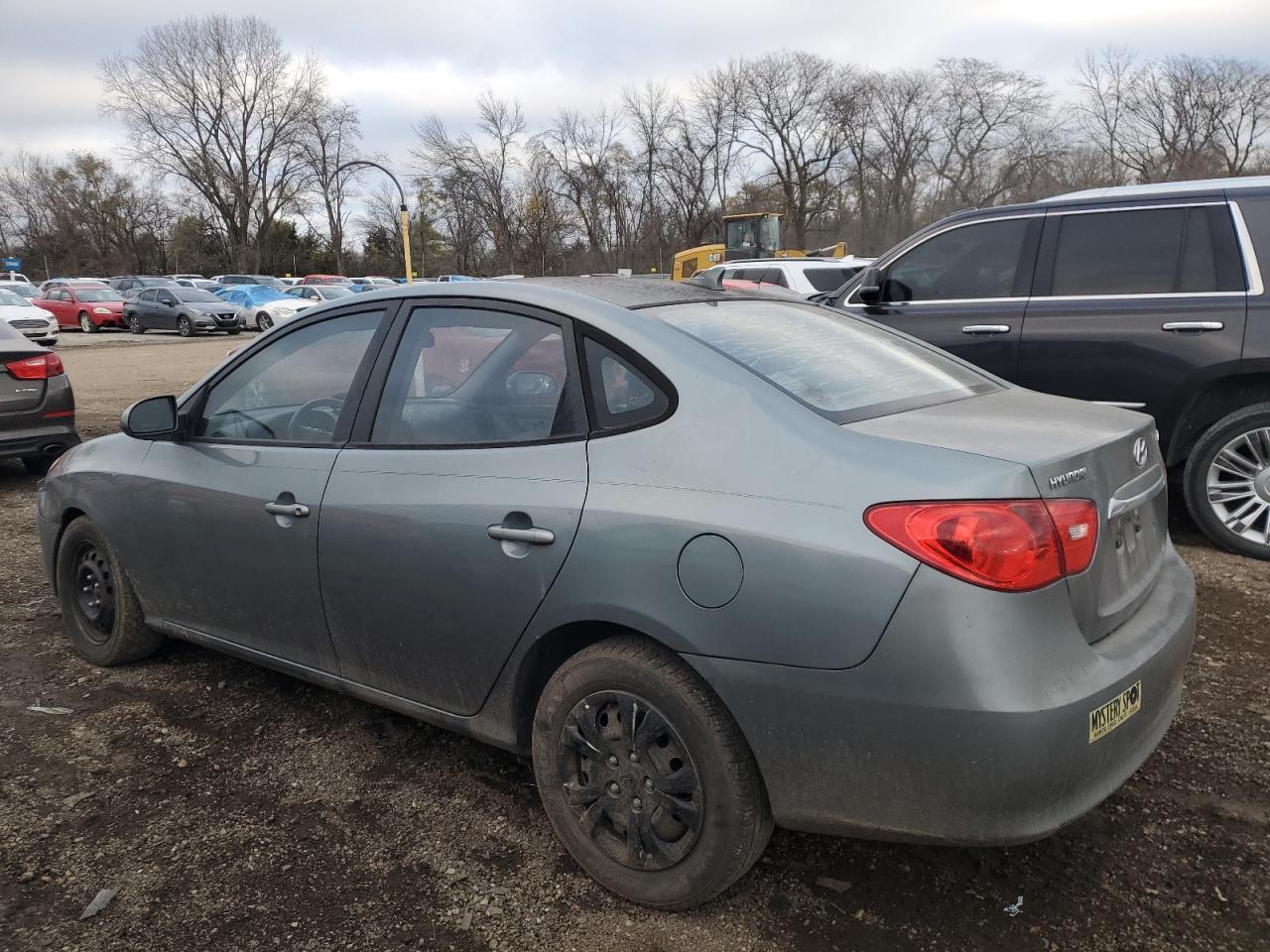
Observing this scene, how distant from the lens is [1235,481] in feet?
16.9

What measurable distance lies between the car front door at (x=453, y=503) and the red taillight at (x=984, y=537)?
2.67 feet

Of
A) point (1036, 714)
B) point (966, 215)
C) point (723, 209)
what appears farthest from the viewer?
point (723, 209)

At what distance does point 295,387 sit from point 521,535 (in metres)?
1.39

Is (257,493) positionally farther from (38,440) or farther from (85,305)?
(85,305)

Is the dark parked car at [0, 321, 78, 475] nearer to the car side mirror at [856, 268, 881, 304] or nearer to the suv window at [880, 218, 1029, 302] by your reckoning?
the car side mirror at [856, 268, 881, 304]

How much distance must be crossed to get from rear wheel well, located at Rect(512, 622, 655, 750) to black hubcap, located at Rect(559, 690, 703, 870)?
0.15 m

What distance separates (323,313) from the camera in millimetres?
A: 3336

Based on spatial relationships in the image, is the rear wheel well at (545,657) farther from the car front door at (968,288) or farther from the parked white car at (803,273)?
the parked white car at (803,273)

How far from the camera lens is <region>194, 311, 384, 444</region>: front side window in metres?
3.20

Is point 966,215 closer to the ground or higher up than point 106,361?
higher up

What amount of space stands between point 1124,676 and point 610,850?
4.34 feet

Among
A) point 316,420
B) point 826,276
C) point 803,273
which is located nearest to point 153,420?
point 316,420

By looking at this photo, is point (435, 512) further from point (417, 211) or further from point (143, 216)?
point (143, 216)

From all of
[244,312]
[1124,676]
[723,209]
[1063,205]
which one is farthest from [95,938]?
[723,209]
